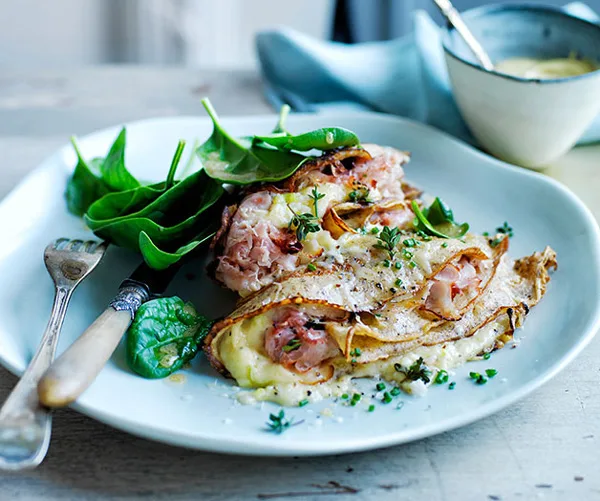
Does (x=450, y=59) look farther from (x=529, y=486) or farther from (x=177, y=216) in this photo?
(x=529, y=486)

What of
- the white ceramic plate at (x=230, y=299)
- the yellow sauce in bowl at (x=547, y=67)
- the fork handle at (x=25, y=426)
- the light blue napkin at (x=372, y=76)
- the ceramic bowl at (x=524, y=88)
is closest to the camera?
the fork handle at (x=25, y=426)

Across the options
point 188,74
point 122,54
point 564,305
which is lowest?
point 122,54

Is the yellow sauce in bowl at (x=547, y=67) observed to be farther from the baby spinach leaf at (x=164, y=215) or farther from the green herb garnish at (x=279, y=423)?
the green herb garnish at (x=279, y=423)

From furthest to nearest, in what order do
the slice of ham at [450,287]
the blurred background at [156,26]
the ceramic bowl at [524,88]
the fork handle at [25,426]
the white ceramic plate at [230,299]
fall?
the blurred background at [156,26], the ceramic bowl at [524,88], the slice of ham at [450,287], the white ceramic plate at [230,299], the fork handle at [25,426]

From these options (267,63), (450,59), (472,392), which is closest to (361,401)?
(472,392)

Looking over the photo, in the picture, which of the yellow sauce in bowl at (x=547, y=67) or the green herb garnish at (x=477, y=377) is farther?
the yellow sauce in bowl at (x=547, y=67)

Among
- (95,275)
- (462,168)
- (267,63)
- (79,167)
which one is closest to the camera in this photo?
(95,275)

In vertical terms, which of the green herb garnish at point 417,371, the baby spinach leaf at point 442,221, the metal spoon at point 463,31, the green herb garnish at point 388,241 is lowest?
the green herb garnish at point 417,371

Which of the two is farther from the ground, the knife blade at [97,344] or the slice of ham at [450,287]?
the slice of ham at [450,287]

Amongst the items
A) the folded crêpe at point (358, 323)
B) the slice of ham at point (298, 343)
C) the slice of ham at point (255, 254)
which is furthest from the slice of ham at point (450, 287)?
the slice of ham at point (255, 254)
